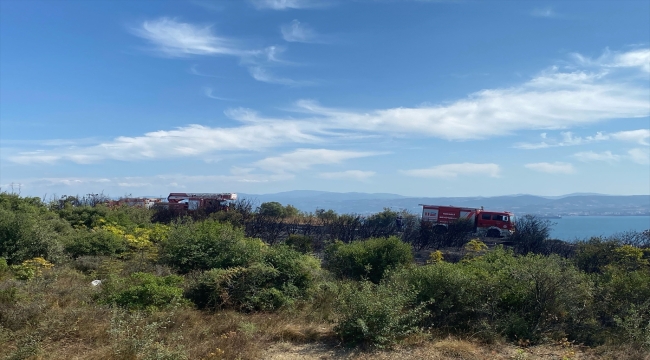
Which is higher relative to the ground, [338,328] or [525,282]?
[525,282]

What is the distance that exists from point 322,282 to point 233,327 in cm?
274

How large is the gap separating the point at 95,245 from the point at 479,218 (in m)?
23.5

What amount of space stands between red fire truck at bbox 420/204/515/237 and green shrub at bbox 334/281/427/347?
21097 mm

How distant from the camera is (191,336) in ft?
20.5

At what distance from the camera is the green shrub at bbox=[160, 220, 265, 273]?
32.5 ft

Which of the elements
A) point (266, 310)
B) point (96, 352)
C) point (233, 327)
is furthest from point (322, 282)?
point (96, 352)

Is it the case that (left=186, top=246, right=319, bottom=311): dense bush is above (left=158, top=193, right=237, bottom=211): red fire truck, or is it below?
below

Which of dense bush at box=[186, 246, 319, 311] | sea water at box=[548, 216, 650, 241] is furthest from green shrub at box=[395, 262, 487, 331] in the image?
sea water at box=[548, 216, 650, 241]

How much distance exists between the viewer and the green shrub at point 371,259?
10555 millimetres

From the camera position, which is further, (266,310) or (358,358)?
(266,310)

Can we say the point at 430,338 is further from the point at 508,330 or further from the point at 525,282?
the point at 525,282

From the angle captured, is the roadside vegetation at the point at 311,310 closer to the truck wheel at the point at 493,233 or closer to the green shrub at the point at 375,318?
the green shrub at the point at 375,318

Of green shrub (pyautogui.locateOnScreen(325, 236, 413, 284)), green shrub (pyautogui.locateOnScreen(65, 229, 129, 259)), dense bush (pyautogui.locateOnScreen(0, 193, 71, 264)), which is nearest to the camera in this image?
green shrub (pyautogui.locateOnScreen(325, 236, 413, 284))

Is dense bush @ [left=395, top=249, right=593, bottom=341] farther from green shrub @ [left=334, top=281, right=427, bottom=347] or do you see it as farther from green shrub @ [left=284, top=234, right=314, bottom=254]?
green shrub @ [left=284, top=234, right=314, bottom=254]
